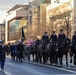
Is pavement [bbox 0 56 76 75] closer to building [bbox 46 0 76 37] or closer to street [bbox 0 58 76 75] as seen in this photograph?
street [bbox 0 58 76 75]

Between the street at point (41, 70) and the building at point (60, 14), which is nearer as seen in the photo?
the street at point (41, 70)

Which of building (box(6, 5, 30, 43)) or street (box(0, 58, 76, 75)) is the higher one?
building (box(6, 5, 30, 43))

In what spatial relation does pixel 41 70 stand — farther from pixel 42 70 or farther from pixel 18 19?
pixel 18 19

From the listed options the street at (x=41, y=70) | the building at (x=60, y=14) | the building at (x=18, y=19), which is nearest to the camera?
the street at (x=41, y=70)

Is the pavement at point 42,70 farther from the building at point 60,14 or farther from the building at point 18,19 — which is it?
the building at point 18,19

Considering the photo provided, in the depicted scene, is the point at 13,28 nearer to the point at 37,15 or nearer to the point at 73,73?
the point at 37,15

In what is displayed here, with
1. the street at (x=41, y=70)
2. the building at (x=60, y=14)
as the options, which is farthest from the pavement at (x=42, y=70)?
the building at (x=60, y=14)

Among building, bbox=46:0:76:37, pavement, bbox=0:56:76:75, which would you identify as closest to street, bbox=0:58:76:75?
pavement, bbox=0:56:76:75

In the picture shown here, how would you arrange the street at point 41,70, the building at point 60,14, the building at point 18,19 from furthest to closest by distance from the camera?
1. the building at point 18,19
2. the building at point 60,14
3. the street at point 41,70

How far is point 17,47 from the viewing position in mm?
36344

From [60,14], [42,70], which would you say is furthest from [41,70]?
[60,14]

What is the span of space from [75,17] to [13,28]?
72.5 meters

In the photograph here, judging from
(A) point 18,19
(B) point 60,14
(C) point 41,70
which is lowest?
(C) point 41,70

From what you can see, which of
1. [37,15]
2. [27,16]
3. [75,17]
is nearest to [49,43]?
[75,17]
